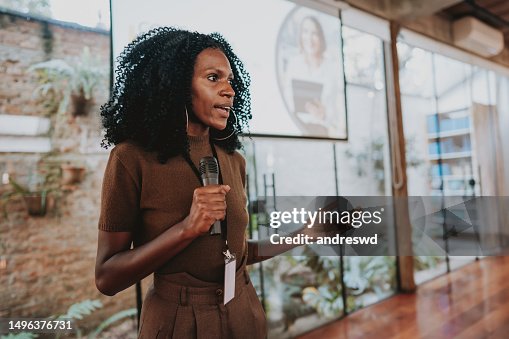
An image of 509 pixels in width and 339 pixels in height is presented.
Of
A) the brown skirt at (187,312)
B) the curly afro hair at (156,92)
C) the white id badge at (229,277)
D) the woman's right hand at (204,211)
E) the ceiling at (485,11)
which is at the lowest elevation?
the brown skirt at (187,312)

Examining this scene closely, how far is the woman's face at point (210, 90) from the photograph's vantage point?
0.90 m

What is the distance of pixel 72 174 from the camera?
192 cm

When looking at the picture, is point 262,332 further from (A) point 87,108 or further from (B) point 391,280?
(B) point 391,280

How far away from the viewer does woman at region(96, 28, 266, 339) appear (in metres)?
0.77

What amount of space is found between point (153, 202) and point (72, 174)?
1347 mm

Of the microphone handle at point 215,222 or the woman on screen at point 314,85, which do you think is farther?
the woman on screen at point 314,85

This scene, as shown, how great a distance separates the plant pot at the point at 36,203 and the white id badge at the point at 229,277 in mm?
1393

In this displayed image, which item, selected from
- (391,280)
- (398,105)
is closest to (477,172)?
(398,105)

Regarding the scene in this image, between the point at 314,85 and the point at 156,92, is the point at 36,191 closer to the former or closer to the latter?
the point at 156,92

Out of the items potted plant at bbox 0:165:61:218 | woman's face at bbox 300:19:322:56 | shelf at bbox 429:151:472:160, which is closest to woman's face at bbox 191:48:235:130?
potted plant at bbox 0:165:61:218

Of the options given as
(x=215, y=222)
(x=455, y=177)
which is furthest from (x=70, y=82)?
(x=455, y=177)

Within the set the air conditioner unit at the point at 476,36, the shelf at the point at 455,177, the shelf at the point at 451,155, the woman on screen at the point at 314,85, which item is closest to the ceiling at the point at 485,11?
the air conditioner unit at the point at 476,36

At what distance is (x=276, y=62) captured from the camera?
2340 millimetres

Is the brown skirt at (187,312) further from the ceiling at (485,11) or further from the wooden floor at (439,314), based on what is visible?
the ceiling at (485,11)
